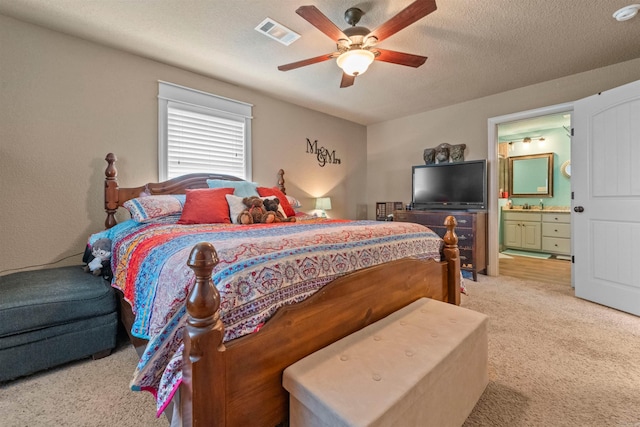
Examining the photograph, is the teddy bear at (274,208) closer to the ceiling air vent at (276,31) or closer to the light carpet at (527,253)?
the ceiling air vent at (276,31)

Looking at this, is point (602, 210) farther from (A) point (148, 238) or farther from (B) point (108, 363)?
(B) point (108, 363)

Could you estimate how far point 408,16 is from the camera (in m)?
1.75

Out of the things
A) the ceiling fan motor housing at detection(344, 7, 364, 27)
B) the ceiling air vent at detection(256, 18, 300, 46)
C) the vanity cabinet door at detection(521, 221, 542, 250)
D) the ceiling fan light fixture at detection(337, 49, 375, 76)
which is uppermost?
the ceiling air vent at detection(256, 18, 300, 46)

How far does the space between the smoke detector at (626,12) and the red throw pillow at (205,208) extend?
3.46 m

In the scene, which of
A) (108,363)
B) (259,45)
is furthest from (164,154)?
(108,363)

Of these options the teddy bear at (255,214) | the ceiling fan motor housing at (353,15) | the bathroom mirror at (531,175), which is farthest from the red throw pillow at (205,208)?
the bathroom mirror at (531,175)

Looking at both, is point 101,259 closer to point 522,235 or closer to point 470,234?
point 470,234

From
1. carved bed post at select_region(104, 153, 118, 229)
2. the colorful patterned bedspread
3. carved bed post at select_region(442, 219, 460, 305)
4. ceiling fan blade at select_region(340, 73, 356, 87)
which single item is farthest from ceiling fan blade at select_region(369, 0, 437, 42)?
carved bed post at select_region(104, 153, 118, 229)

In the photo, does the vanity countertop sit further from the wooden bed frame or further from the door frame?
the wooden bed frame

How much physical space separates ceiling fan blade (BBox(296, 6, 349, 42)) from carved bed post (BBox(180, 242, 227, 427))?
1.56m

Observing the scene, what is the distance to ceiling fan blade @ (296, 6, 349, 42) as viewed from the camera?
1.68 m

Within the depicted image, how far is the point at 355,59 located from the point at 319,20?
460 millimetres

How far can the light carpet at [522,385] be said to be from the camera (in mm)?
1343

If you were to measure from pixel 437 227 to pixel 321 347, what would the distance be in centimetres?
315
